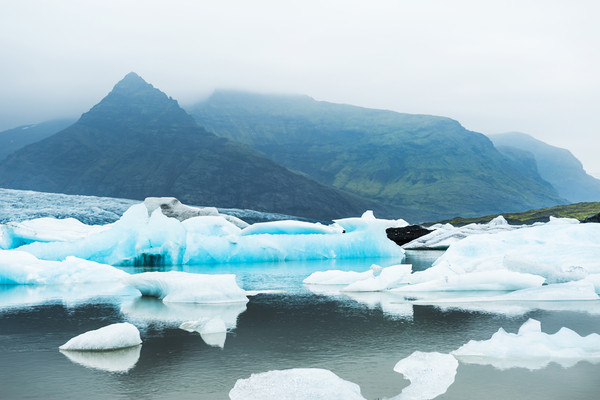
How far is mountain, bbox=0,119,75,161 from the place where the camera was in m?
179

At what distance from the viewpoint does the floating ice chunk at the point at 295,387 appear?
5.18 meters

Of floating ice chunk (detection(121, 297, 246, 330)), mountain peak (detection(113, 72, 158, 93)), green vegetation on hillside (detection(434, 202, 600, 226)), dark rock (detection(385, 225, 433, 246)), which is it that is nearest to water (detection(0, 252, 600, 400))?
floating ice chunk (detection(121, 297, 246, 330))

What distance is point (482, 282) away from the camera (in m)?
13.7

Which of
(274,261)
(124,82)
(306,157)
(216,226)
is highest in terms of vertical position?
(124,82)

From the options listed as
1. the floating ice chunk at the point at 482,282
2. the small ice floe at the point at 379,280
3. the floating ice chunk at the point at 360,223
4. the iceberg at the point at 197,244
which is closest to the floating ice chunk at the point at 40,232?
the iceberg at the point at 197,244

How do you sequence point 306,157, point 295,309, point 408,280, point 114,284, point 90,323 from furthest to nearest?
point 306,157, point 114,284, point 408,280, point 295,309, point 90,323

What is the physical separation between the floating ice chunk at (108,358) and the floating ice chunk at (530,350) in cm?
426

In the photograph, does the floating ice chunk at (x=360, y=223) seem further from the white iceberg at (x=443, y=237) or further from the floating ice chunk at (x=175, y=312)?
the floating ice chunk at (x=175, y=312)

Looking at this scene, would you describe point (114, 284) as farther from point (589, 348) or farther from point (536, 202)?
point (536, 202)

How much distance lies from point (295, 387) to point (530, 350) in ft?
11.4

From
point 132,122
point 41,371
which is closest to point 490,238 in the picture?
point 41,371

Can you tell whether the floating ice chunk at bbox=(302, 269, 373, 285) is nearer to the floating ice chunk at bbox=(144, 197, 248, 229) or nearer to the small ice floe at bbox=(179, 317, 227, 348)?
the small ice floe at bbox=(179, 317, 227, 348)

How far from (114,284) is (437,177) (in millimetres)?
Answer: 155981

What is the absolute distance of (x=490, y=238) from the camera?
18188mm
